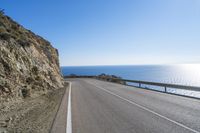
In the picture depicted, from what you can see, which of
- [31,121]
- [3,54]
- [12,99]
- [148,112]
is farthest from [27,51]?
[148,112]

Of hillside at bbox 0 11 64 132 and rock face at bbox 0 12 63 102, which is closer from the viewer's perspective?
hillside at bbox 0 11 64 132

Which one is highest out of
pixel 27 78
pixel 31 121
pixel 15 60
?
pixel 15 60

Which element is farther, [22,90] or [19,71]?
[19,71]

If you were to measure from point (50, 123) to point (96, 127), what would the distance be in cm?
175

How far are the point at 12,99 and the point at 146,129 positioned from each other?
26.5 feet

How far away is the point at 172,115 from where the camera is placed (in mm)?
8461

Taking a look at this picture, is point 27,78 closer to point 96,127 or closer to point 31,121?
point 31,121

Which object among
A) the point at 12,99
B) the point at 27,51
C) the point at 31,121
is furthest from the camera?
the point at 27,51

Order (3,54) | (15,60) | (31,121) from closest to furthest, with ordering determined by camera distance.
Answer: (31,121)
(3,54)
(15,60)

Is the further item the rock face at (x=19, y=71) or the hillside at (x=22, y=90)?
the rock face at (x=19, y=71)

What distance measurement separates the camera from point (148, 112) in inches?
357

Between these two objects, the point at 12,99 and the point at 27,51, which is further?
the point at 27,51

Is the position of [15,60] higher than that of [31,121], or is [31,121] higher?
[15,60]

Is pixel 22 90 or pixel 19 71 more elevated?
pixel 19 71
